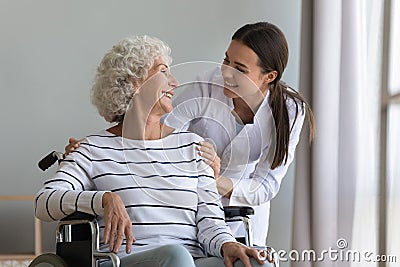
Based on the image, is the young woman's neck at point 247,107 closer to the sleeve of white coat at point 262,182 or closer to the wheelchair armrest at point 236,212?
the sleeve of white coat at point 262,182

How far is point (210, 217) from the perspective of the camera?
2.18 metres

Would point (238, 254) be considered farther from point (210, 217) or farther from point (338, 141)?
point (338, 141)

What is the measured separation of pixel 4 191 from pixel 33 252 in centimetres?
32

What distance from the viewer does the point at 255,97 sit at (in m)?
2.51

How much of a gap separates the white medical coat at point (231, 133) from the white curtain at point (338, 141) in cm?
55

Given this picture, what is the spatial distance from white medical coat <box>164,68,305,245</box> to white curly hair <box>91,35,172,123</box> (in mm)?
142

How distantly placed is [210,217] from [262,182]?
470 mm

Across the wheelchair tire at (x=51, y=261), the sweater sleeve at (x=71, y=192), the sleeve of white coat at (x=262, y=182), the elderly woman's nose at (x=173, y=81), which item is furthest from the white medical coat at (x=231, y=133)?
the wheelchair tire at (x=51, y=261)

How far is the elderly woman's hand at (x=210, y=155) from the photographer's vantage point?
2252 millimetres

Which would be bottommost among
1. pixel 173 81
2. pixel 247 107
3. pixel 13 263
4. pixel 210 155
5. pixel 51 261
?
pixel 13 263

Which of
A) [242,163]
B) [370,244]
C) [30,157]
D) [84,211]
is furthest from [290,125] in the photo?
[30,157]

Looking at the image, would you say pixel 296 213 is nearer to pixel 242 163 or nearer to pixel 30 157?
pixel 242 163

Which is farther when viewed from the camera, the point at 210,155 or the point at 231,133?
the point at 231,133

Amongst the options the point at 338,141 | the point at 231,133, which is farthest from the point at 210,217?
the point at 338,141
